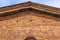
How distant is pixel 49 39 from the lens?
9.68 m

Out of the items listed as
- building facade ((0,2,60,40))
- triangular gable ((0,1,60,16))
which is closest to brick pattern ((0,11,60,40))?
building facade ((0,2,60,40))

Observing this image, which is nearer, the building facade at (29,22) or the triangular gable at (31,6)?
the building facade at (29,22)

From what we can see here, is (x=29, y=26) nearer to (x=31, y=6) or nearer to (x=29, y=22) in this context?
(x=29, y=22)

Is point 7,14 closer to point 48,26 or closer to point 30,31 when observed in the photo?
point 30,31

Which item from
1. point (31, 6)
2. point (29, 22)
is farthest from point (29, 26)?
point (31, 6)

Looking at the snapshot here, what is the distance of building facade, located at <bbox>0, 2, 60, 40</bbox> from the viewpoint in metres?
9.80

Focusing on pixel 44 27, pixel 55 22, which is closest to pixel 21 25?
pixel 44 27

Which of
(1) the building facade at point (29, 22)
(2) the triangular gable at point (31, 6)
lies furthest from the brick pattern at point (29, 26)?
(2) the triangular gable at point (31, 6)

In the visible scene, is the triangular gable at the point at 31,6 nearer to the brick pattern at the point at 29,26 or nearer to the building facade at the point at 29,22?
the building facade at the point at 29,22

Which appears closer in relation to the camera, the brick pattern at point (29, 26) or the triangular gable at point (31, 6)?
the brick pattern at point (29, 26)

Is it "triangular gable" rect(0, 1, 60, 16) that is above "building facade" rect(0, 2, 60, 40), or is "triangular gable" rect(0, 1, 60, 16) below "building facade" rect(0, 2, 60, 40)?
above

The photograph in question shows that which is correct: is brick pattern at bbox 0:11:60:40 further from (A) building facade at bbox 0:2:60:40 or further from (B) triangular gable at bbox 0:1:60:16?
(B) triangular gable at bbox 0:1:60:16

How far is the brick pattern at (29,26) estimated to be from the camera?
32.1ft

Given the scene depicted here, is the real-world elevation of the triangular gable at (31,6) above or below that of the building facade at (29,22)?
above
